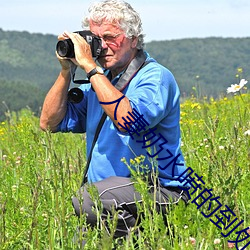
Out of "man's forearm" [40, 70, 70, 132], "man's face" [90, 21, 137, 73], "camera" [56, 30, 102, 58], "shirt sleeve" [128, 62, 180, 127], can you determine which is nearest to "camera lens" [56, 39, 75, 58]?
"camera" [56, 30, 102, 58]

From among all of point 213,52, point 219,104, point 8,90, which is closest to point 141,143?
point 219,104

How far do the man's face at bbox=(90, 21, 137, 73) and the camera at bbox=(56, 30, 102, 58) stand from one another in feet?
0.19

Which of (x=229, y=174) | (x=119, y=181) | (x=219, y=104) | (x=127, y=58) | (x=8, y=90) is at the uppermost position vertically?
(x=127, y=58)

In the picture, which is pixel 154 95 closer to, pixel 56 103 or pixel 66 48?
pixel 66 48

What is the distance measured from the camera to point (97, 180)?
365 centimetres

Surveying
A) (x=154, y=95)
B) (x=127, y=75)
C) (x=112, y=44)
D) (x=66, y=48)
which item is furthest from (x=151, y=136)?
(x=66, y=48)

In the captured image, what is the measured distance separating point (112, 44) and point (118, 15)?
0.16 m

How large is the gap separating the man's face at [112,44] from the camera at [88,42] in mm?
59

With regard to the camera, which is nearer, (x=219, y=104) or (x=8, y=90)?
(x=219, y=104)

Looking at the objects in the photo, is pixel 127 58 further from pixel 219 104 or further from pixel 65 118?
pixel 219 104

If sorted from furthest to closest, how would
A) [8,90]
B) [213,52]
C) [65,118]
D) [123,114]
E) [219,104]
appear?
1. [213,52]
2. [8,90]
3. [219,104]
4. [65,118]
5. [123,114]

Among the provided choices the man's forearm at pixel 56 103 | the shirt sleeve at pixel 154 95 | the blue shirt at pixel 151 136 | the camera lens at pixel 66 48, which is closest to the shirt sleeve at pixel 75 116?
the man's forearm at pixel 56 103

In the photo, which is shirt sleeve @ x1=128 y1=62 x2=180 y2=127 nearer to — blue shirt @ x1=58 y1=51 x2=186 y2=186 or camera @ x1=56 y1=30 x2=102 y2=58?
blue shirt @ x1=58 y1=51 x2=186 y2=186

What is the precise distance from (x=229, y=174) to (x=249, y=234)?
0.25 meters
